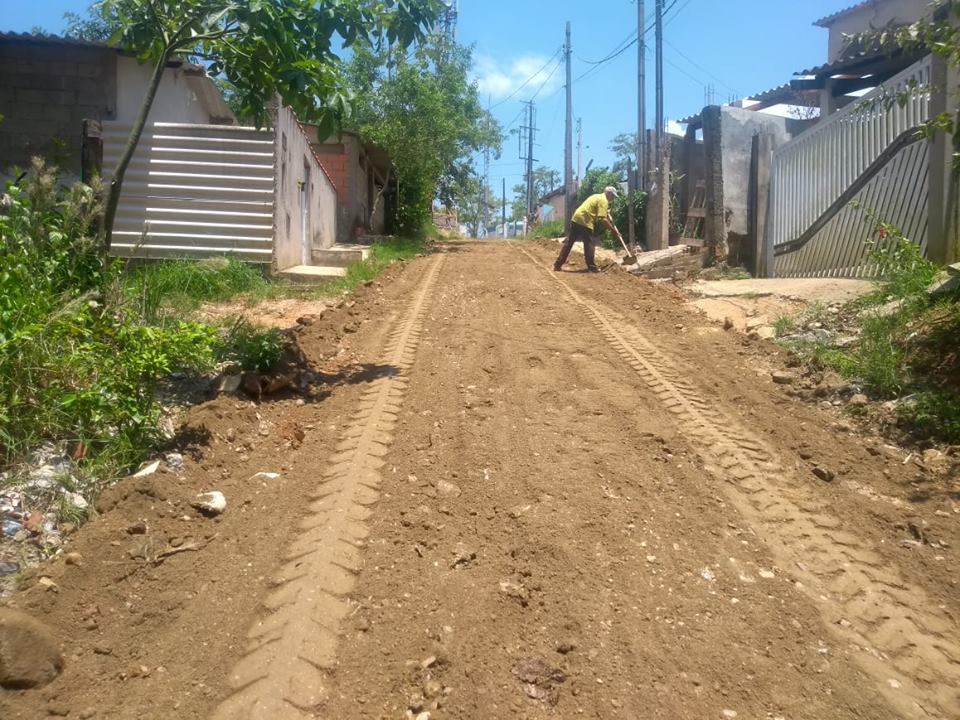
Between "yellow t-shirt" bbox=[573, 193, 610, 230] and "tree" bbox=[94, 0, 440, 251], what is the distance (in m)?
7.13

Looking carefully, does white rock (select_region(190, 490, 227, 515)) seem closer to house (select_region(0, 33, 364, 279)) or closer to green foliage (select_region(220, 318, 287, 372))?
green foliage (select_region(220, 318, 287, 372))

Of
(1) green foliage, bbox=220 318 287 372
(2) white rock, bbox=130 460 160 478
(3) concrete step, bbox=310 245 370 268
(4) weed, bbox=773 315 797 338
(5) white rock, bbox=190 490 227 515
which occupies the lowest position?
(5) white rock, bbox=190 490 227 515

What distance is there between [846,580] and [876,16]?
20.5 metres

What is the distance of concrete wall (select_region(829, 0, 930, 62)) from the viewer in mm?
18344

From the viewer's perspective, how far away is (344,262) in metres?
14.1

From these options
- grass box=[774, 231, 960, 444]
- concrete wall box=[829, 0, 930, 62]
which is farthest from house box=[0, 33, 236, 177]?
concrete wall box=[829, 0, 930, 62]

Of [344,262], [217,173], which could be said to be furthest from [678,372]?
[344,262]

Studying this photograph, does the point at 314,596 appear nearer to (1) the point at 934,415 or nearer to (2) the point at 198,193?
(1) the point at 934,415

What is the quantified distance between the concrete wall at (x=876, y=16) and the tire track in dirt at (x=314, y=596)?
16005mm

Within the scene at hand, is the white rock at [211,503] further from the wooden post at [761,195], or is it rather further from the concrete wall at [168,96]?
the wooden post at [761,195]

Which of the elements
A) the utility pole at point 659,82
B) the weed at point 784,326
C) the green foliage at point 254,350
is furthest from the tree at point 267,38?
the utility pole at point 659,82

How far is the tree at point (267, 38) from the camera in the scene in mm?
5605

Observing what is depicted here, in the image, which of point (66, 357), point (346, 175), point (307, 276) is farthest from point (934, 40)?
point (346, 175)

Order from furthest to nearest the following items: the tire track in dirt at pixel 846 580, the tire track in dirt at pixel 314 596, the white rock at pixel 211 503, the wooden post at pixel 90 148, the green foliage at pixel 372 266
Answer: the green foliage at pixel 372 266 → the wooden post at pixel 90 148 → the white rock at pixel 211 503 → the tire track in dirt at pixel 846 580 → the tire track in dirt at pixel 314 596
